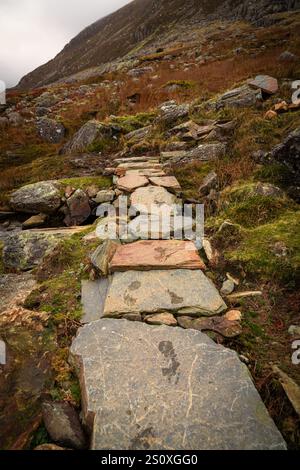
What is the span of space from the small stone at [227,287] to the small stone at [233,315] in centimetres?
29

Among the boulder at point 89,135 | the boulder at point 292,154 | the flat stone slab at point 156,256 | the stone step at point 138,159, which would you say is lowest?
the flat stone slab at point 156,256

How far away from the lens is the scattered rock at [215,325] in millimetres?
2299

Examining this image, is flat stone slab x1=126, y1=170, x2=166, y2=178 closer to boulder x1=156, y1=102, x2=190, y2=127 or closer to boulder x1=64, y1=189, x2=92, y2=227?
boulder x1=64, y1=189, x2=92, y2=227

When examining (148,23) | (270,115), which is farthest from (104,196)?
(148,23)

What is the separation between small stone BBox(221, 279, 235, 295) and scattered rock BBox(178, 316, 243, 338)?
368 mm

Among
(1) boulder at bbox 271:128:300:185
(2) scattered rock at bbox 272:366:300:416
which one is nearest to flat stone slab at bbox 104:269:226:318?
(2) scattered rock at bbox 272:366:300:416

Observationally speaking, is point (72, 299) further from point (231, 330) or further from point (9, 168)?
point (9, 168)

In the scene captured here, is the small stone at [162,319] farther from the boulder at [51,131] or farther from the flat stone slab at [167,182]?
the boulder at [51,131]

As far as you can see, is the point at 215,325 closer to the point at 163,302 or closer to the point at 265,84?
the point at 163,302

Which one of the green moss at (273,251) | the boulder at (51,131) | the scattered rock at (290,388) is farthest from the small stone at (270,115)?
the boulder at (51,131)

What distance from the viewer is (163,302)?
2.63 metres

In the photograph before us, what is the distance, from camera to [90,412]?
1729 mm

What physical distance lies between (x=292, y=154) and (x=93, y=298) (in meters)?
3.38
